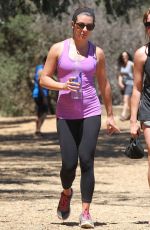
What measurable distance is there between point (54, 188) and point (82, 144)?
3593 millimetres

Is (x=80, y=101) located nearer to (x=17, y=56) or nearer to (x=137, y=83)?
(x=137, y=83)

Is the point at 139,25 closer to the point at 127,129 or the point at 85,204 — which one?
the point at 127,129

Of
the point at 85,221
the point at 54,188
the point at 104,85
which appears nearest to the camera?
the point at 85,221

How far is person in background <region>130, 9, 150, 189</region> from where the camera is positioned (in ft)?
25.1

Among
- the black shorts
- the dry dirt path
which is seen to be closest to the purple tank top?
the dry dirt path

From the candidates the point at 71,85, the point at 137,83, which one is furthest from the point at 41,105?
the point at 71,85

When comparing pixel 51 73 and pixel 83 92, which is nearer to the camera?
pixel 83 92

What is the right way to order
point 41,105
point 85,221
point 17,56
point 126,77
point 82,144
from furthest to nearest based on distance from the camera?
point 17,56, point 126,77, point 41,105, point 82,144, point 85,221

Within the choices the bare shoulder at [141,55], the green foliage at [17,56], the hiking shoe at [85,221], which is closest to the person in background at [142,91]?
the bare shoulder at [141,55]

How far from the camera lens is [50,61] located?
7.88 metres

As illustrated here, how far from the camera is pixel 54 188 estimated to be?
37.1 ft

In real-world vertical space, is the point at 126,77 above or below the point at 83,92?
below

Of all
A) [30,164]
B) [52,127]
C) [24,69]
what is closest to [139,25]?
[24,69]

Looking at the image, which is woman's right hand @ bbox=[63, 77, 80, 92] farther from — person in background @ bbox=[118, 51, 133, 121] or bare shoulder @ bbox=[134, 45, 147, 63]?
person in background @ bbox=[118, 51, 133, 121]
